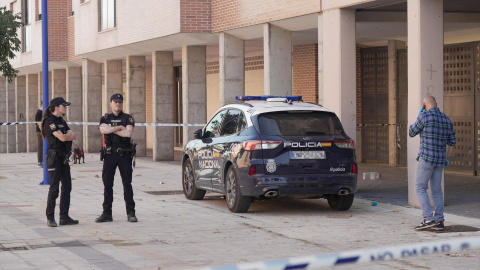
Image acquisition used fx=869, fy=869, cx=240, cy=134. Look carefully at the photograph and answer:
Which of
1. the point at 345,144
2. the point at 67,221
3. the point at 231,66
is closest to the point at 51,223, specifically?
the point at 67,221

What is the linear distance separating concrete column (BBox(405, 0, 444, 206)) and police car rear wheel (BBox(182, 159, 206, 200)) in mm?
3519

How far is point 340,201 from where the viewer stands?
12852 millimetres

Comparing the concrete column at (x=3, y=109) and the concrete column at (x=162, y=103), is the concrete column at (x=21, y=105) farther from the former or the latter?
the concrete column at (x=162, y=103)

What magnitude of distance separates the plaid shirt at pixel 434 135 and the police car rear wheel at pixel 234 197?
107 inches

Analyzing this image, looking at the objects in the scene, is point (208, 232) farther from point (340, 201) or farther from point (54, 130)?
point (340, 201)

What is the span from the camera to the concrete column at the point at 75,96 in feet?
120

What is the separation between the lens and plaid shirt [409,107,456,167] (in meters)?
10.8

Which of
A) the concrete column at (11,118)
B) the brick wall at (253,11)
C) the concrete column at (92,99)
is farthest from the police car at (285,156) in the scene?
the concrete column at (11,118)

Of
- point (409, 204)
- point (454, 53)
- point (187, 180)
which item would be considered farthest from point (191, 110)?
point (409, 204)

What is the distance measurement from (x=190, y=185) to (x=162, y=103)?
1287 centimetres

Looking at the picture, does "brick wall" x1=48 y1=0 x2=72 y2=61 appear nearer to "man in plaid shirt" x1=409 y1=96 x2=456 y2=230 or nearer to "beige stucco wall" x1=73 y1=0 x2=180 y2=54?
"beige stucco wall" x1=73 y1=0 x2=180 y2=54

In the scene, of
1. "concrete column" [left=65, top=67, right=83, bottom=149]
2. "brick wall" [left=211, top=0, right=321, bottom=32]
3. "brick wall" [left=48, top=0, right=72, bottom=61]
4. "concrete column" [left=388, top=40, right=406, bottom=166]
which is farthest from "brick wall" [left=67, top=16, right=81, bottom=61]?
"concrete column" [left=388, top=40, right=406, bottom=166]

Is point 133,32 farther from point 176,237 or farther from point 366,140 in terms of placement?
point 176,237

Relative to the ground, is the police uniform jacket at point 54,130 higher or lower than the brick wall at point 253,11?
lower
